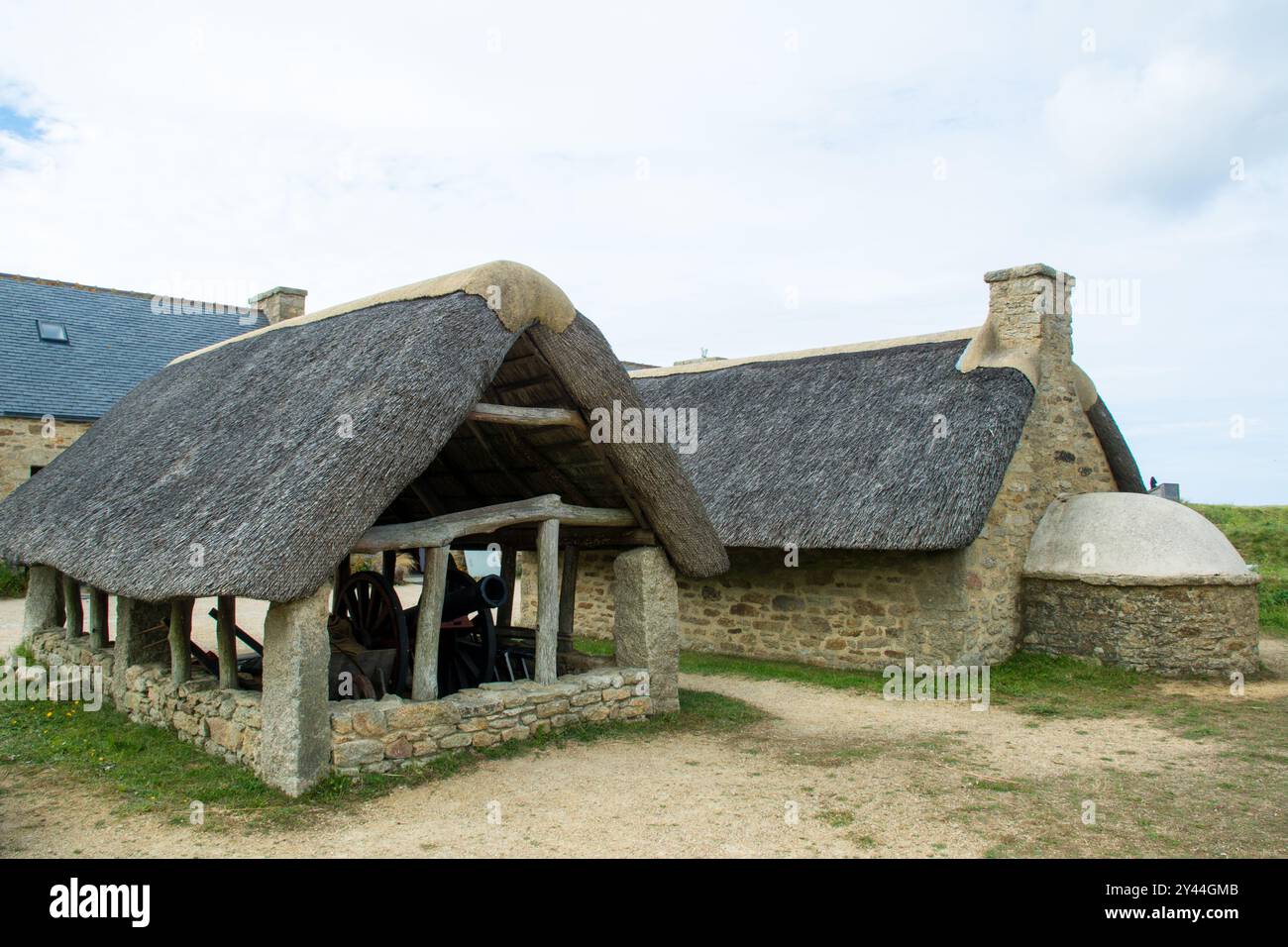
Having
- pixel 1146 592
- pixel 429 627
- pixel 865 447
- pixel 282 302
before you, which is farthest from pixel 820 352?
pixel 282 302

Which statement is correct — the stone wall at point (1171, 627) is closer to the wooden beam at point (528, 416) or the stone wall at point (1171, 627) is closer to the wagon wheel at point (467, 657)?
the wooden beam at point (528, 416)

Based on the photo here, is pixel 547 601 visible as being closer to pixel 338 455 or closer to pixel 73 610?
pixel 338 455

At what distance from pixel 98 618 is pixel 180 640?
2790mm

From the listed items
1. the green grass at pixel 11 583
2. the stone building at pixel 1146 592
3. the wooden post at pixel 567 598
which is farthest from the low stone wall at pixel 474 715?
the green grass at pixel 11 583

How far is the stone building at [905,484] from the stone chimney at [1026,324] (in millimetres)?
19

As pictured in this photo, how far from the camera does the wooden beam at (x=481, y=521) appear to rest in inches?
265

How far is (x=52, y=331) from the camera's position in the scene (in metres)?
19.9

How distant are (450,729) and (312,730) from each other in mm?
1146

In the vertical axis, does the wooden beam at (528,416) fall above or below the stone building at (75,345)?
below

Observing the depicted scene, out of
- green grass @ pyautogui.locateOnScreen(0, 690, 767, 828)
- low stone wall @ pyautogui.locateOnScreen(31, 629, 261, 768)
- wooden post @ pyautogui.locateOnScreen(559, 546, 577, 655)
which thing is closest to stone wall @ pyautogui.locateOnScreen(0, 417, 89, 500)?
low stone wall @ pyautogui.locateOnScreen(31, 629, 261, 768)

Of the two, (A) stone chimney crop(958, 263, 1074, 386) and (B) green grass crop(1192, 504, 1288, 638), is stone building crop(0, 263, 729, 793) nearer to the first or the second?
(A) stone chimney crop(958, 263, 1074, 386)
